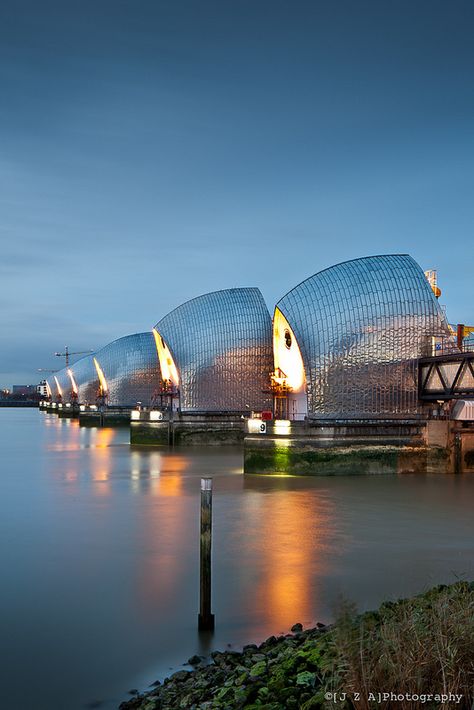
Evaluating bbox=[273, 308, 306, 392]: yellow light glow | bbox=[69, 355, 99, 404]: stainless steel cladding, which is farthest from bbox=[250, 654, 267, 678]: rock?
bbox=[69, 355, 99, 404]: stainless steel cladding

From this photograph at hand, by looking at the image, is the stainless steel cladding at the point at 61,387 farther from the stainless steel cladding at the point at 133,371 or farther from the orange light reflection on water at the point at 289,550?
the orange light reflection on water at the point at 289,550

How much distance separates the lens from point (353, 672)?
17.7ft

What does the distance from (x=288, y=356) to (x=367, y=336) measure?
5887 millimetres

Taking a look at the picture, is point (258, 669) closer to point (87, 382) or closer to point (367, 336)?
point (367, 336)

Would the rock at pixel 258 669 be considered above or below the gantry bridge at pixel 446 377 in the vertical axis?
below

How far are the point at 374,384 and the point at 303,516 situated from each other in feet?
46.6

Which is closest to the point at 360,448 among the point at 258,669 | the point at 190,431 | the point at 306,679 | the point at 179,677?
the point at 190,431

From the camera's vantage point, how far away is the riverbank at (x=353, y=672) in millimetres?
5293

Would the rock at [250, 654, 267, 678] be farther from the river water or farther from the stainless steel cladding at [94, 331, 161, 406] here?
the stainless steel cladding at [94, 331, 161, 406]

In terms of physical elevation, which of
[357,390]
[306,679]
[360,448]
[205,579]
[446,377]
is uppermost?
[446,377]

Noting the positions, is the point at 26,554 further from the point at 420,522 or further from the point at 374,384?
the point at 374,384

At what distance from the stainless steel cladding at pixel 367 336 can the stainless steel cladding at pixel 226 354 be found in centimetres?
1459

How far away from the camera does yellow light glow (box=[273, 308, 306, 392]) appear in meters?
34.8

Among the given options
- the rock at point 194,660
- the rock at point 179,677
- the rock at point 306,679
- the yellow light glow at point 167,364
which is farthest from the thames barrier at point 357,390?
the rock at point 306,679
